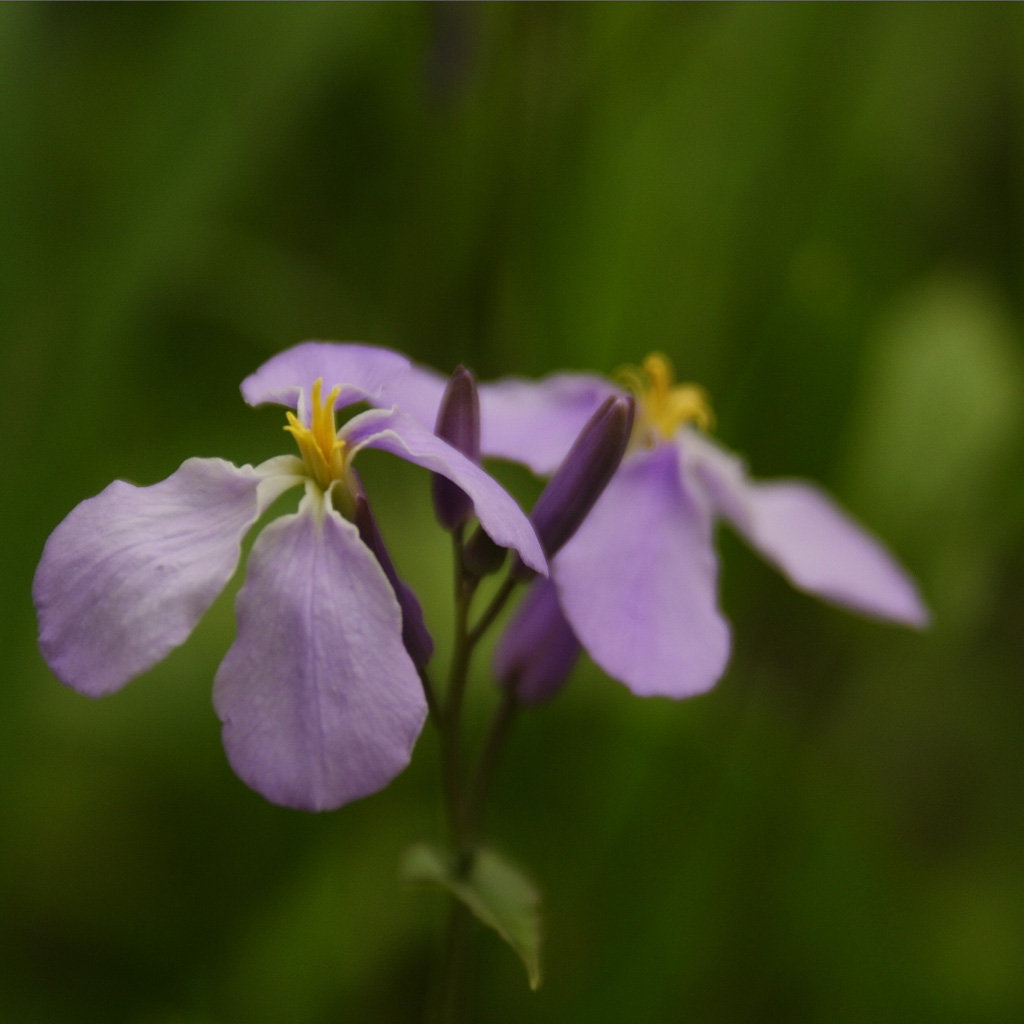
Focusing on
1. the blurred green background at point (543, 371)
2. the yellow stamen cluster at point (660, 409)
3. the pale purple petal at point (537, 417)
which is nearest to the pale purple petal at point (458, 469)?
the pale purple petal at point (537, 417)

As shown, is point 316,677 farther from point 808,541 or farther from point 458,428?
point 808,541

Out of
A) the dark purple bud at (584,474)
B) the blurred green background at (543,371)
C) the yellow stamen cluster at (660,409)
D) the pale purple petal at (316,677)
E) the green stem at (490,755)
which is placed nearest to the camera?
the pale purple petal at (316,677)

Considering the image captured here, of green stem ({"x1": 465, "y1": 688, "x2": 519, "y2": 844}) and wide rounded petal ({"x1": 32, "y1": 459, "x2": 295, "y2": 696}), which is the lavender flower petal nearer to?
wide rounded petal ({"x1": 32, "y1": 459, "x2": 295, "y2": 696})

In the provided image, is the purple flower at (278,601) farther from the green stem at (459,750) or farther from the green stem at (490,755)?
the green stem at (490,755)

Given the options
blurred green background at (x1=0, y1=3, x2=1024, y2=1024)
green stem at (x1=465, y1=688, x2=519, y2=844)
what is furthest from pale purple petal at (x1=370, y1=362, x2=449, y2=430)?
blurred green background at (x1=0, y1=3, x2=1024, y2=1024)

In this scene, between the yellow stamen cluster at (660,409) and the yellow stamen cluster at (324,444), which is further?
the yellow stamen cluster at (660,409)

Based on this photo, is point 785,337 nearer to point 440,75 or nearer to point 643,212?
point 643,212

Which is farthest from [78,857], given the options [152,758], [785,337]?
[785,337]
